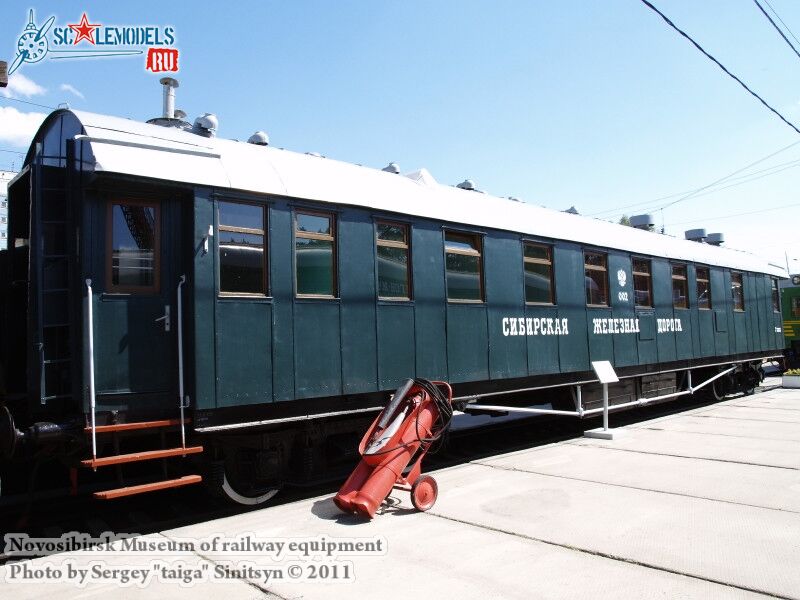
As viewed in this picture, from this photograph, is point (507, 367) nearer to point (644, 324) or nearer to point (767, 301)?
point (644, 324)

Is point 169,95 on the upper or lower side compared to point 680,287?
upper

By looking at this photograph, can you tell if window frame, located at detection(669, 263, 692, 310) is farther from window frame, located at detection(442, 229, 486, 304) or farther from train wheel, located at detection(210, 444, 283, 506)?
train wheel, located at detection(210, 444, 283, 506)

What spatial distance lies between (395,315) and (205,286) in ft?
7.33

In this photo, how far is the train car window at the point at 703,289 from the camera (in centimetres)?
1324

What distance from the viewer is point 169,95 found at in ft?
21.9

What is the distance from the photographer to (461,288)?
312 inches

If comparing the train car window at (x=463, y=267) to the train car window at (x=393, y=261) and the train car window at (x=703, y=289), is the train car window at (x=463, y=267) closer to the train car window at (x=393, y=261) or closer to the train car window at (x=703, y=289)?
the train car window at (x=393, y=261)

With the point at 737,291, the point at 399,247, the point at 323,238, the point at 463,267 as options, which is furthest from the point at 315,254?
the point at 737,291

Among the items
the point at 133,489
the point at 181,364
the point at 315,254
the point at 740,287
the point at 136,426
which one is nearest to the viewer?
the point at 133,489

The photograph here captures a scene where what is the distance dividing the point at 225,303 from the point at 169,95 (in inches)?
101

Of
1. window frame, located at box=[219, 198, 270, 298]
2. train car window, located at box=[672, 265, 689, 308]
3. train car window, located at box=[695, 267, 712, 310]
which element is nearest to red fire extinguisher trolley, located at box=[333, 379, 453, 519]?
window frame, located at box=[219, 198, 270, 298]

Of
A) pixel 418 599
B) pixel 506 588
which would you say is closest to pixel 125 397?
pixel 418 599

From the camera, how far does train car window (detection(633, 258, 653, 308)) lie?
11.3 m

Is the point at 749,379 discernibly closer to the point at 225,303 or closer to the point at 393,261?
the point at 393,261
